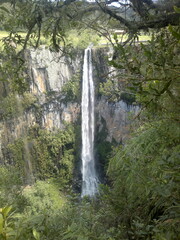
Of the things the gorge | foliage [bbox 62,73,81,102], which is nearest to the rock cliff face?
the gorge

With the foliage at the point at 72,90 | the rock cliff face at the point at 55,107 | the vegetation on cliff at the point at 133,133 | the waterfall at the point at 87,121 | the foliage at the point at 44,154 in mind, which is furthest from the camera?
the foliage at the point at 72,90

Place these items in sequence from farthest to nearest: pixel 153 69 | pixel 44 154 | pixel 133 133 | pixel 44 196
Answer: pixel 44 154
pixel 44 196
pixel 133 133
pixel 153 69

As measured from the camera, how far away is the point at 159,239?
0.86 metres

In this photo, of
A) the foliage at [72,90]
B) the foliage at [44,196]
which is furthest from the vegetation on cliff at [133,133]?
the foliage at [72,90]

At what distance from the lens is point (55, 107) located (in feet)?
40.9

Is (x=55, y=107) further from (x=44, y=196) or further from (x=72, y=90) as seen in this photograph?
(x=44, y=196)

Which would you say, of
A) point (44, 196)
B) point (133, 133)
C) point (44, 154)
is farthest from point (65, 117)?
point (133, 133)

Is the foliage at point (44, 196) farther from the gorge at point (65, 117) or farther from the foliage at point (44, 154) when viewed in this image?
the gorge at point (65, 117)

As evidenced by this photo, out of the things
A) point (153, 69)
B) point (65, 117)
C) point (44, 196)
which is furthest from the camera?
point (65, 117)

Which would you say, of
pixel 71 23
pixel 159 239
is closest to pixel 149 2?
pixel 71 23

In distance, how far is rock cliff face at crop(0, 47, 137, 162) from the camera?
1141 centimetres

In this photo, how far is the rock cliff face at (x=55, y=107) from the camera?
11.4 meters

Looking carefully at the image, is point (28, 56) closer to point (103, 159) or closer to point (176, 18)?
point (103, 159)

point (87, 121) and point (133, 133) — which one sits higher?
point (133, 133)
